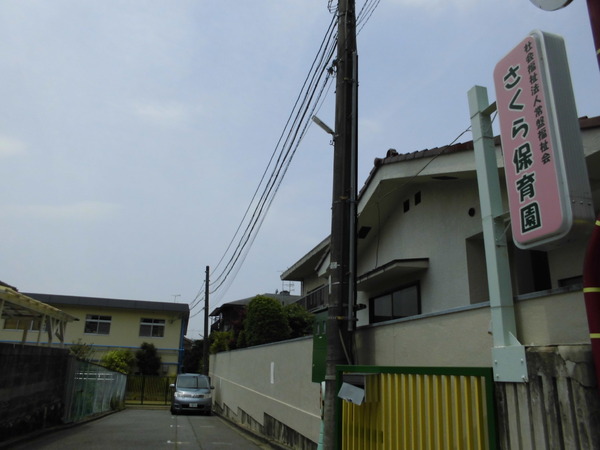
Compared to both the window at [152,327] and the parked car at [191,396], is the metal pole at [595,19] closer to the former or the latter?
the parked car at [191,396]

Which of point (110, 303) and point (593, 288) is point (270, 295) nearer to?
point (110, 303)

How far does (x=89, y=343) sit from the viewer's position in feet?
102

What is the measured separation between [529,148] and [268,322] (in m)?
12.9

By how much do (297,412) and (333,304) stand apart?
13.0 feet

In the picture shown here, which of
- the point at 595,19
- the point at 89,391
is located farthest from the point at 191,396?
the point at 595,19

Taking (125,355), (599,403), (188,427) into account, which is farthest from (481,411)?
(125,355)

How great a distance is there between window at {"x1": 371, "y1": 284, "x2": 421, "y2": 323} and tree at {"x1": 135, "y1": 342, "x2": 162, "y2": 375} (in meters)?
23.7

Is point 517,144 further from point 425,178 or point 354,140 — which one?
point 425,178

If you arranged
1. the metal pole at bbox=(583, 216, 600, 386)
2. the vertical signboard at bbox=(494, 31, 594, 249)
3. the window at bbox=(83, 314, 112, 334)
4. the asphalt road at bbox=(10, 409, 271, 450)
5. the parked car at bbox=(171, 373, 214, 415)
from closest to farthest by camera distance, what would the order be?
1. the metal pole at bbox=(583, 216, 600, 386)
2. the vertical signboard at bbox=(494, 31, 594, 249)
3. the asphalt road at bbox=(10, 409, 271, 450)
4. the parked car at bbox=(171, 373, 214, 415)
5. the window at bbox=(83, 314, 112, 334)

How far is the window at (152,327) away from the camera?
106 feet

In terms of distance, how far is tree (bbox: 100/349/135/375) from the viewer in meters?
27.7

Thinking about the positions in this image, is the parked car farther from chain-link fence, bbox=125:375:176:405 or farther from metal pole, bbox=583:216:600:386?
metal pole, bbox=583:216:600:386

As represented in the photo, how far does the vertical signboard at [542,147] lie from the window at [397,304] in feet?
18.9

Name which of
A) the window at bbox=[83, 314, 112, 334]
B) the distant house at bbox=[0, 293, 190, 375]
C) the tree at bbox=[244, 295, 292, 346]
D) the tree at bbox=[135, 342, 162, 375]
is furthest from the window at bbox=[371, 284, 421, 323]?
the window at bbox=[83, 314, 112, 334]
